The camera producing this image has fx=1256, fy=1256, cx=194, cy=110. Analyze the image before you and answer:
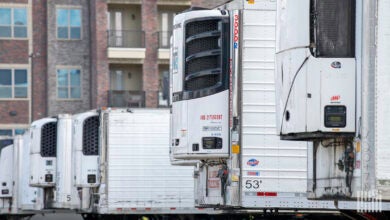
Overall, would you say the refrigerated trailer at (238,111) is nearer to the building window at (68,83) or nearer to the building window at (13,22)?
the building window at (68,83)

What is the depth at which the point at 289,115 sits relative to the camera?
1164 centimetres

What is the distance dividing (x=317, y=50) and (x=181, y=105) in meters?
7.36

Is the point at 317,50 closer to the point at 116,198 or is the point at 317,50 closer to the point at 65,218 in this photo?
the point at 116,198

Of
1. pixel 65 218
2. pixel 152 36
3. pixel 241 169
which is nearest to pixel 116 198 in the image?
pixel 241 169

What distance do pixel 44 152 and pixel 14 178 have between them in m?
6.80

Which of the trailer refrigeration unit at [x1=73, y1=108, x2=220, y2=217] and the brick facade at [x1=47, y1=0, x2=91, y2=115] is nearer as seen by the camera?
the trailer refrigeration unit at [x1=73, y1=108, x2=220, y2=217]

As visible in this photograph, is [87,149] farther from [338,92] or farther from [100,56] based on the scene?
[100,56]

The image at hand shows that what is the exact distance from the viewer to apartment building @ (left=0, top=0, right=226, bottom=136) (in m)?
54.4

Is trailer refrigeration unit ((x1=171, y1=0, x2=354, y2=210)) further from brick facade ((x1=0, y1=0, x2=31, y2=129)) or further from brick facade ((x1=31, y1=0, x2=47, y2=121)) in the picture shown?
brick facade ((x1=31, y1=0, x2=47, y2=121))

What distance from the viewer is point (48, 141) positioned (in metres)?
32.1

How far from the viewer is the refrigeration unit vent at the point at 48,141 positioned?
105 feet

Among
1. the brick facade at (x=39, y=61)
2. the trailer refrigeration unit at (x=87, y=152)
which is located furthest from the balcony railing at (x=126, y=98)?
the trailer refrigeration unit at (x=87, y=152)

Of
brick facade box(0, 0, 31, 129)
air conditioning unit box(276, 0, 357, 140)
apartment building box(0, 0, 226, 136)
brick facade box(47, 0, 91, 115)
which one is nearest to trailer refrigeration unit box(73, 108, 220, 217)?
air conditioning unit box(276, 0, 357, 140)

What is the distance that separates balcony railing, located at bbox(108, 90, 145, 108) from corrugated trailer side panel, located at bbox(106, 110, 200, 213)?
999 inches
